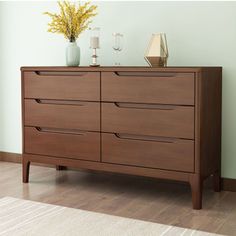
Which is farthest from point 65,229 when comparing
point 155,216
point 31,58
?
point 31,58

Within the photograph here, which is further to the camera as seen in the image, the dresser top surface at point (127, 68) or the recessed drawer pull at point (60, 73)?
the recessed drawer pull at point (60, 73)

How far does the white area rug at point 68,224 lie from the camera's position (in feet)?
8.04

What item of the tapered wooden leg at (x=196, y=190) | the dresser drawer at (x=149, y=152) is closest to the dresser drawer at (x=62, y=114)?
the dresser drawer at (x=149, y=152)

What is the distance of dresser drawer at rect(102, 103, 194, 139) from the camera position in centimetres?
289

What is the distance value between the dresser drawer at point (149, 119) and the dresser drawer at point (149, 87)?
47 mm

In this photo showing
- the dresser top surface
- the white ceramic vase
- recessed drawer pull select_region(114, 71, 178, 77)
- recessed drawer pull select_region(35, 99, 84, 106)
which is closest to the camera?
the dresser top surface

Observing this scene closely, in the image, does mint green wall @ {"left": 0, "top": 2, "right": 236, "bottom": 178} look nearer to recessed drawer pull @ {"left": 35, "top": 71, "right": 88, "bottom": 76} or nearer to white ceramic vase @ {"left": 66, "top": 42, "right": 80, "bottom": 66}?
white ceramic vase @ {"left": 66, "top": 42, "right": 80, "bottom": 66}

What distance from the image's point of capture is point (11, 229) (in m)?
Result: 2.49

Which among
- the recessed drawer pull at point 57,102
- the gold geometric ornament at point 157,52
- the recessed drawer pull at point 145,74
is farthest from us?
the recessed drawer pull at point 57,102

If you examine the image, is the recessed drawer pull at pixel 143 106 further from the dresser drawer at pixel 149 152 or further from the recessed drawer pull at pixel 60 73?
the recessed drawer pull at pixel 60 73

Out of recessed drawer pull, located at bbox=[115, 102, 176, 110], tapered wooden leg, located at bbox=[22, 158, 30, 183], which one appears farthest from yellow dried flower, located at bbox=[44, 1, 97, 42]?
tapered wooden leg, located at bbox=[22, 158, 30, 183]

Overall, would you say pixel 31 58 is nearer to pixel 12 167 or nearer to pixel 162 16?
pixel 12 167

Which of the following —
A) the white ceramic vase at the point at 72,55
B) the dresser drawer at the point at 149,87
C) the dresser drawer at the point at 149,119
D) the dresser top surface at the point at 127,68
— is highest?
the white ceramic vase at the point at 72,55

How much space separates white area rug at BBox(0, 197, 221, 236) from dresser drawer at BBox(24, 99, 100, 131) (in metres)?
0.65
